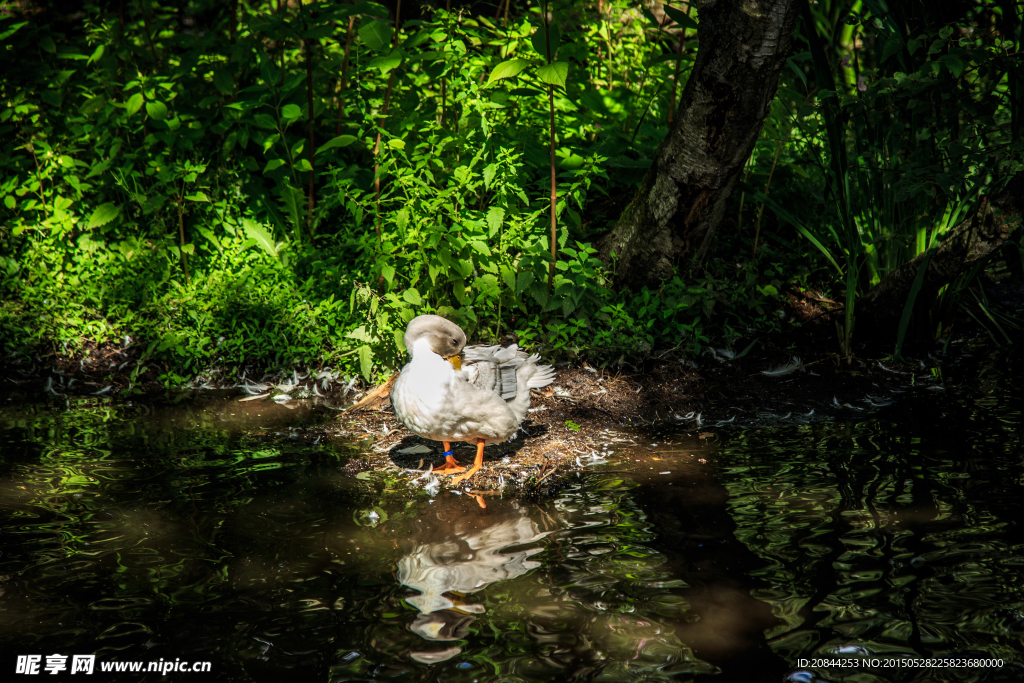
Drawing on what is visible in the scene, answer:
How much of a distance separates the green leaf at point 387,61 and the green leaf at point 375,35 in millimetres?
99

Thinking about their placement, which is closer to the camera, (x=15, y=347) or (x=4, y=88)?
(x=15, y=347)

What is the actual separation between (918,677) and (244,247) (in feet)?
16.4

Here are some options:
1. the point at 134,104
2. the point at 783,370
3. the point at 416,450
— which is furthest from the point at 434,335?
the point at 134,104

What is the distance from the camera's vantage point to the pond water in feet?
6.84

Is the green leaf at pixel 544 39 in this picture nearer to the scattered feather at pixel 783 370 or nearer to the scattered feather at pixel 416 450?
the scattered feather at pixel 416 450

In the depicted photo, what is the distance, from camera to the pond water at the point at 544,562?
2086mm

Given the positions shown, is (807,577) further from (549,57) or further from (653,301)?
(549,57)

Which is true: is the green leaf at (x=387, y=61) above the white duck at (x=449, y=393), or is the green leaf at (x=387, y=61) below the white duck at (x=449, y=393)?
above

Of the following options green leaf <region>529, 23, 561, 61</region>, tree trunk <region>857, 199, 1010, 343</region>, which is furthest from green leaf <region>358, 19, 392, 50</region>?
tree trunk <region>857, 199, 1010, 343</region>

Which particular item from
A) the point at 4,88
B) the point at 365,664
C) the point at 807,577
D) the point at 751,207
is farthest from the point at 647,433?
the point at 4,88

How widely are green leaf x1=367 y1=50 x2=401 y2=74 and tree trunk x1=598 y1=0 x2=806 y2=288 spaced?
180 centimetres

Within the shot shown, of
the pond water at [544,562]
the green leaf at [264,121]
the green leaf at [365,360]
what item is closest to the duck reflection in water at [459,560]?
the pond water at [544,562]

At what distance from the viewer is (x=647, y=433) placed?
12.9ft

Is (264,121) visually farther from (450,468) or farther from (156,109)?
(450,468)
